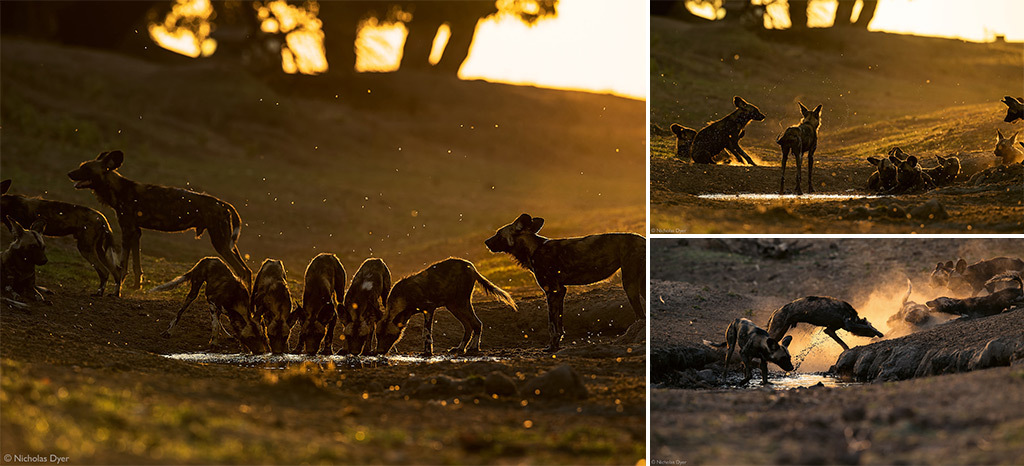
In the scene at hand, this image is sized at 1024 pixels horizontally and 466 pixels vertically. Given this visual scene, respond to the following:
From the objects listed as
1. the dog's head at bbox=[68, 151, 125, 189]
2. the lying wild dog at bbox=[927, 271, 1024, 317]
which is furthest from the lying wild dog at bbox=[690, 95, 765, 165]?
the dog's head at bbox=[68, 151, 125, 189]

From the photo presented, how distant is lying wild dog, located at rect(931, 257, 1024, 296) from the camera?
14.8 metres

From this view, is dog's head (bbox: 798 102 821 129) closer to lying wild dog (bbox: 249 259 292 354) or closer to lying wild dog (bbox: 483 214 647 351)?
lying wild dog (bbox: 483 214 647 351)

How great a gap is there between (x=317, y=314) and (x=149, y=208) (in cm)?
498

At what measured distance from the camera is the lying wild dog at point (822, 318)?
1271 cm

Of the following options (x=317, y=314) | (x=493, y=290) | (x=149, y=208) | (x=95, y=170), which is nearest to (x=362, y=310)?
(x=317, y=314)

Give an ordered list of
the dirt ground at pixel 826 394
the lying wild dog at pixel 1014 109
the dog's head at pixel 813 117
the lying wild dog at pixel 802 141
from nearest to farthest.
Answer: the dirt ground at pixel 826 394 → the lying wild dog at pixel 802 141 → the dog's head at pixel 813 117 → the lying wild dog at pixel 1014 109

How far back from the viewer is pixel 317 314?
12539mm

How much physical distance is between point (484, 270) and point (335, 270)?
21.8ft

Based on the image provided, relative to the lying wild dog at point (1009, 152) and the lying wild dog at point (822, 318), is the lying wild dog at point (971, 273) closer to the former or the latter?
the lying wild dog at point (822, 318)

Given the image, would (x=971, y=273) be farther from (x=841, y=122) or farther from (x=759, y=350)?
(x=759, y=350)

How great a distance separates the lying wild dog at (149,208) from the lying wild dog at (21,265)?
2323 mm

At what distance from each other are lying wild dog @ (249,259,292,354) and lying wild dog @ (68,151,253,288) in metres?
3.22

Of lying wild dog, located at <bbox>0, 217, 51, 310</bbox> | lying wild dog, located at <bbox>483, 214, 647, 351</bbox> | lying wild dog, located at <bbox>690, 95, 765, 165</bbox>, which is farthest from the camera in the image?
lying wild dog, located at <bbox>0, 217, 51, 310</bbox>

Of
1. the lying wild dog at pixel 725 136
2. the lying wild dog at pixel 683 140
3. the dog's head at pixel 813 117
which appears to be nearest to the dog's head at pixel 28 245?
the lying wild dog at pixel 683 140
